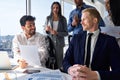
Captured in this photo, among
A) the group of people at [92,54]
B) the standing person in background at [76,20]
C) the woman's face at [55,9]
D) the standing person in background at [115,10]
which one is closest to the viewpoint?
the group of people at [92,54]

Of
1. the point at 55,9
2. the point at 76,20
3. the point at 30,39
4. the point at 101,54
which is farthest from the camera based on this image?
the point at 55,9

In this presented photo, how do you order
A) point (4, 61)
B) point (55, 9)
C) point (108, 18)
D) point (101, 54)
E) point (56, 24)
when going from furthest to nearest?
point (56, 24) → point (55, 9) → point (108, 18) → point (4, 61) → point (101, 54)

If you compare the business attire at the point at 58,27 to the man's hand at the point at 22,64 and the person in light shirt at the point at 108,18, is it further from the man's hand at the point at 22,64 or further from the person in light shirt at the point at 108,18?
the man's hand at the point at 22,64

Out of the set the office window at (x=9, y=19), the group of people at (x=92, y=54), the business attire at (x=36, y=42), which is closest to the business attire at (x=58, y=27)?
the office window at (x=9, y=19)

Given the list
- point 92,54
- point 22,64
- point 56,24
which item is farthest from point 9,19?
point 92,54

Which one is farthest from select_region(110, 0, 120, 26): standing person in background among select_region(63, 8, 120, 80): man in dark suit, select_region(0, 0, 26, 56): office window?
select_region(0, 0, 26, 56): office window

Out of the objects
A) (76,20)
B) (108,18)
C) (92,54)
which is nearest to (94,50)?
(92,54)

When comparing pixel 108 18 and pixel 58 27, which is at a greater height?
pixel 108 18

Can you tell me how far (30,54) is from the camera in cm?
266

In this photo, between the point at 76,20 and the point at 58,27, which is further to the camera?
the point at 58,27

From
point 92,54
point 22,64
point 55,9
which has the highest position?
point 55,9

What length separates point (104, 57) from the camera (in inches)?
84.8

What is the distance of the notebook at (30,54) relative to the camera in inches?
104

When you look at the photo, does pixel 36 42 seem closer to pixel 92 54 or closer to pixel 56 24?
pixel 56 24
